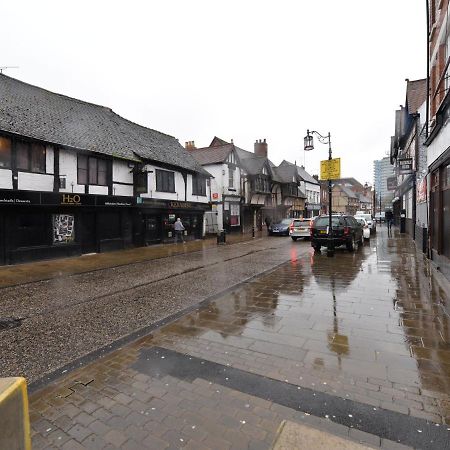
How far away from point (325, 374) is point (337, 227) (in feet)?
36.1

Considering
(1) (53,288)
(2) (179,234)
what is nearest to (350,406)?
(1) (53,288)

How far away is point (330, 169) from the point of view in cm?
1248

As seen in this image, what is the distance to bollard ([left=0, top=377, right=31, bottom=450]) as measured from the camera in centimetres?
163

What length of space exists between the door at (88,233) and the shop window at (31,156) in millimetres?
2961

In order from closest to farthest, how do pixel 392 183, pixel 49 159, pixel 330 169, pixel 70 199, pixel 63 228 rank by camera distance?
pixel 330 169, pixel 49 159, pixel 70 199, pixel 63 228, pixel 392 183

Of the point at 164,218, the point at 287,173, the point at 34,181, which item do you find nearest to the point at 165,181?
the point at 164,218

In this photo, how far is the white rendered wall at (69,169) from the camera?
43.6 ft

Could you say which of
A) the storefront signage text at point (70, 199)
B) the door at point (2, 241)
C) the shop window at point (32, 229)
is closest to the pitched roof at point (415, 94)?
the storefront signage text at point (70, 199)

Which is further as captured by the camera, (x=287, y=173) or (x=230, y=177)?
(x=287, y=173)

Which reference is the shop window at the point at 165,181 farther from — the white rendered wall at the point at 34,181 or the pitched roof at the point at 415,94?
the pitched roof at the point at 415,94

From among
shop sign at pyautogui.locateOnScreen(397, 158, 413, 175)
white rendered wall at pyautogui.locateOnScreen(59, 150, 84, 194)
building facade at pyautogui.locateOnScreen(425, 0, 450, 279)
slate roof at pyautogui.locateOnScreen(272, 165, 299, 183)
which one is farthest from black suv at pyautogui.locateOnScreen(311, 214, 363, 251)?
slate roof at pyautogui.locateOnScreen(272, 165, 299, 183)

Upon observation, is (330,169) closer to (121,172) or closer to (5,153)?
(121,172)

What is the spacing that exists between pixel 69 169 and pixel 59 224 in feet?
8.44

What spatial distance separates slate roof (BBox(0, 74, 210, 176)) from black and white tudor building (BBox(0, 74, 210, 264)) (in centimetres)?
6
